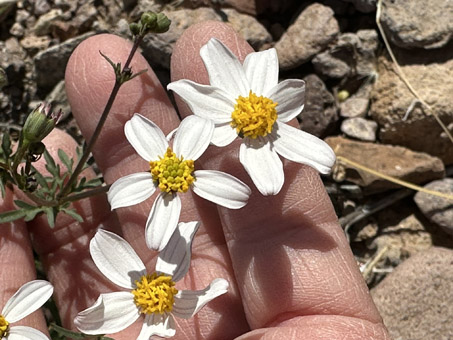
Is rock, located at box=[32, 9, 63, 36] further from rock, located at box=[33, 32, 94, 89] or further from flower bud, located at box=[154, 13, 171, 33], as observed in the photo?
flower bud, located at box=[154, 13, 171, 33]

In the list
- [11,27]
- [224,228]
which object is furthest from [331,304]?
[11,27]

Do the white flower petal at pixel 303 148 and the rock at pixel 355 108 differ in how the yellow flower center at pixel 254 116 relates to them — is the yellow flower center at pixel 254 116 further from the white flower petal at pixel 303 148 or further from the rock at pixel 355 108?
the rock at pixel 355 108

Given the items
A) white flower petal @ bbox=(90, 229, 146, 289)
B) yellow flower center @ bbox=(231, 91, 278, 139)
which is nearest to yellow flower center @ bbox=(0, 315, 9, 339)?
white flower petal @ bbox=(90, 229, 146, 289)

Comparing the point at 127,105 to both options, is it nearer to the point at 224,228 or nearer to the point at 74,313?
the point at 224,228

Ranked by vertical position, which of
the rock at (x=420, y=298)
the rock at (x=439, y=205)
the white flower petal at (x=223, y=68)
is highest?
the white flower petal at (x=223, y=68)

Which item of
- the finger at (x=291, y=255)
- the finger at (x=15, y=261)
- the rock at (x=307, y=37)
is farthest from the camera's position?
the rock at (x=307, y=37)

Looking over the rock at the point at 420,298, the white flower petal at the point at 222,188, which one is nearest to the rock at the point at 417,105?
the rock at the point at 420,298

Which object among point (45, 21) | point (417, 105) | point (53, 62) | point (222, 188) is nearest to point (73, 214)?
point (222, 188)

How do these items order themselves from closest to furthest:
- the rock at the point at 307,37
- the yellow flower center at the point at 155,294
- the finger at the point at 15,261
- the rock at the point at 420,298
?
the yellow flower center at the point at 155,294 → the finger at the point at 15,261 → the rock at the point at 420,298 → the rock at the point at 307,37
